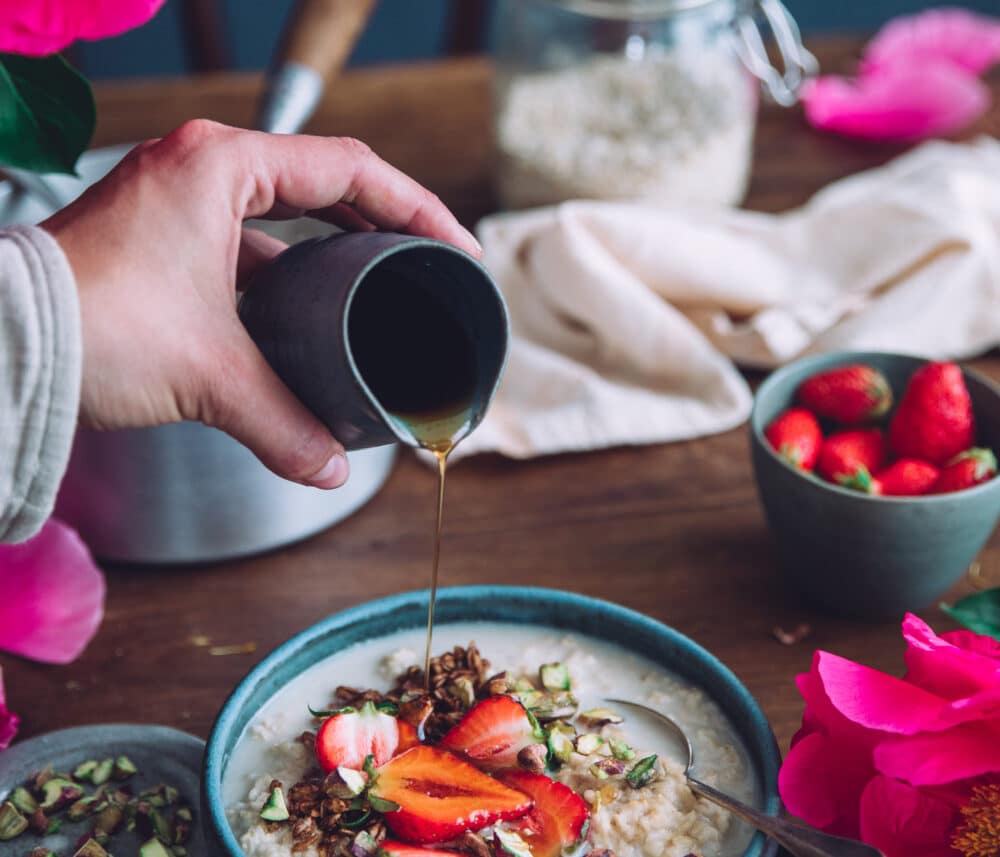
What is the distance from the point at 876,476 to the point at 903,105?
0.78m

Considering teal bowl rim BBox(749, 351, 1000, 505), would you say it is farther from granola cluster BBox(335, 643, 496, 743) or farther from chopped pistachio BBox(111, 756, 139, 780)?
chopped pistachio BBox(111, 756, 139, 780)

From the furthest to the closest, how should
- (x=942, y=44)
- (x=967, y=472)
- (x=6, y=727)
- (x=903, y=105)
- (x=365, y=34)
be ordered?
(x=365, y=34)
(x=942, y=44)
(x=903, y=105)
(x=967, y=472)
(x=6, y=727)

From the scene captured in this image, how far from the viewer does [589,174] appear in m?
1.24

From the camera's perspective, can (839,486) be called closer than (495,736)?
No

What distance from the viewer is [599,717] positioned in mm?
696

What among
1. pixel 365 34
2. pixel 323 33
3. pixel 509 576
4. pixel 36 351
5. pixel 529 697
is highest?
pixel 36 351

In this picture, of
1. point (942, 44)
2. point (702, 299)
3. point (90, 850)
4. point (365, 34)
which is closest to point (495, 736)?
point (90, 850)

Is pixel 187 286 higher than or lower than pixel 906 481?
higher

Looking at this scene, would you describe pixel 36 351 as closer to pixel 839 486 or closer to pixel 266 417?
pixel 266 417

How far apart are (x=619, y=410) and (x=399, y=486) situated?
0.67 feet

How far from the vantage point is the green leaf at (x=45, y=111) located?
687 mm

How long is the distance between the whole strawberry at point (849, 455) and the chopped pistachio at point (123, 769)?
0.49 m

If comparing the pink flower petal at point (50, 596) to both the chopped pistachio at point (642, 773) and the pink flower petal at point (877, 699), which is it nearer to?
the chopped pistachio at point (642, 773)

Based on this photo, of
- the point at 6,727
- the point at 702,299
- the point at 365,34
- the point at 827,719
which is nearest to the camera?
the point at 827,719
